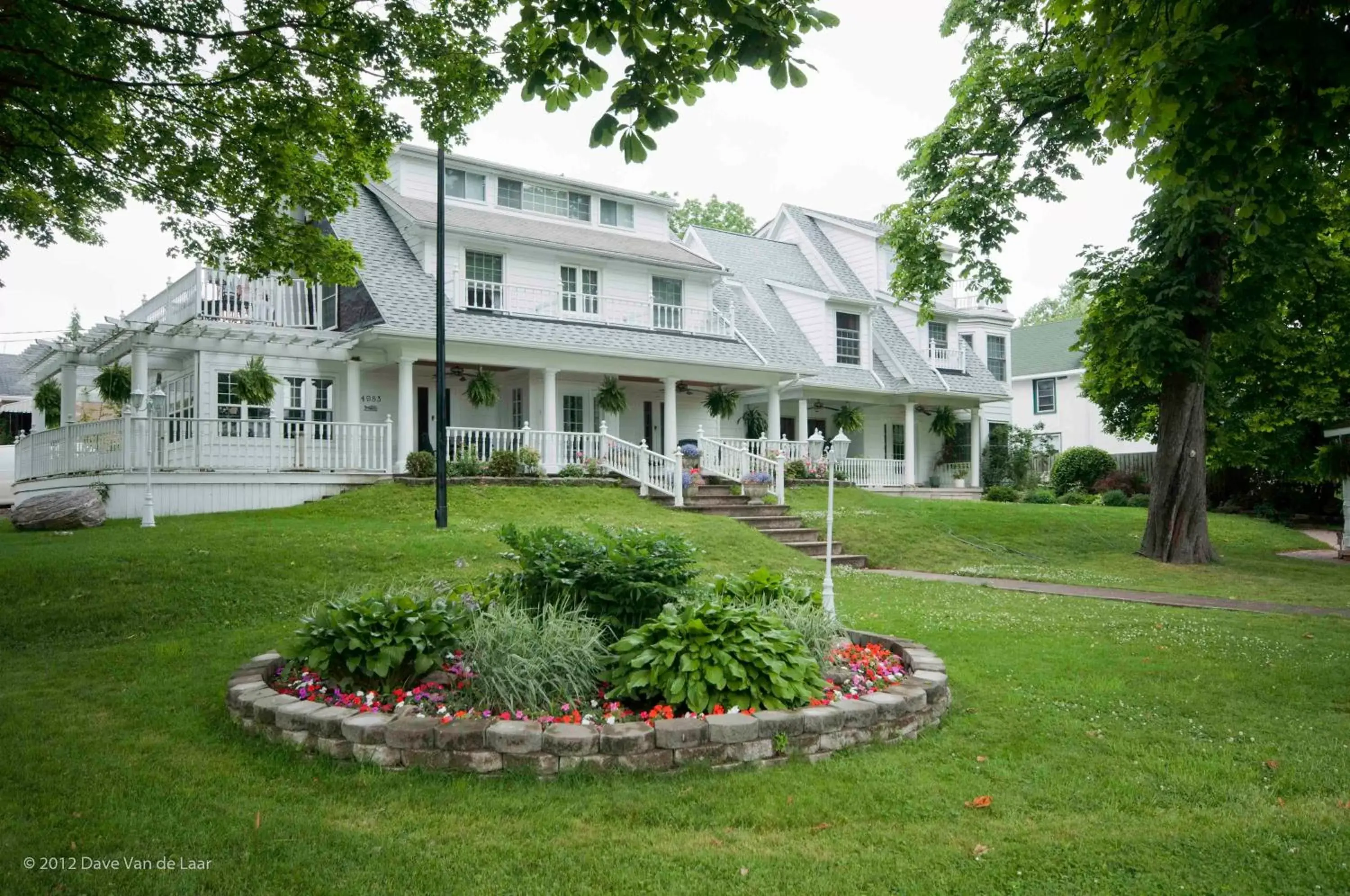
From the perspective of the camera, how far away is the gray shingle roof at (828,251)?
2727cm

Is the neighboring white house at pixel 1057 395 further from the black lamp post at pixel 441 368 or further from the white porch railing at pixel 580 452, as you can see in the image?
the black lamp post at pixel 441 368

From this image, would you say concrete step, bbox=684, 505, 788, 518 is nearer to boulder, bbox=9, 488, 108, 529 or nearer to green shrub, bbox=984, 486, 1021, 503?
boulder, bbox=9, 488, 108, 529

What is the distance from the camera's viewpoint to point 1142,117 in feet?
17.9

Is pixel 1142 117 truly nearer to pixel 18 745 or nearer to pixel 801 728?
pixel 801 728

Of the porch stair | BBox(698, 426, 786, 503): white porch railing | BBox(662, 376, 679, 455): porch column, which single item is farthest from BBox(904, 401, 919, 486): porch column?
the porch stair

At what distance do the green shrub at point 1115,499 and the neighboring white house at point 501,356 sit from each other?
4212mm

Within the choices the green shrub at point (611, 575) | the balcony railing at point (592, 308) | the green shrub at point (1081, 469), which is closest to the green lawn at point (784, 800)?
the green shrub at point (611, 575)

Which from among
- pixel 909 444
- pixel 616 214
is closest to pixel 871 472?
pixel 909 444

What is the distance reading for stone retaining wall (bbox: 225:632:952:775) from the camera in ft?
13.0

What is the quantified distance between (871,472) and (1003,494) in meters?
4.18

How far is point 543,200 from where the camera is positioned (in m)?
22.2

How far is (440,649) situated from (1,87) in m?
7.40

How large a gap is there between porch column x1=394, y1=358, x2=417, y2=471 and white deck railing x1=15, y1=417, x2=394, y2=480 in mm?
244

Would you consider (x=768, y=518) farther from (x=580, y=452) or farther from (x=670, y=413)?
(x=670, y=413)
